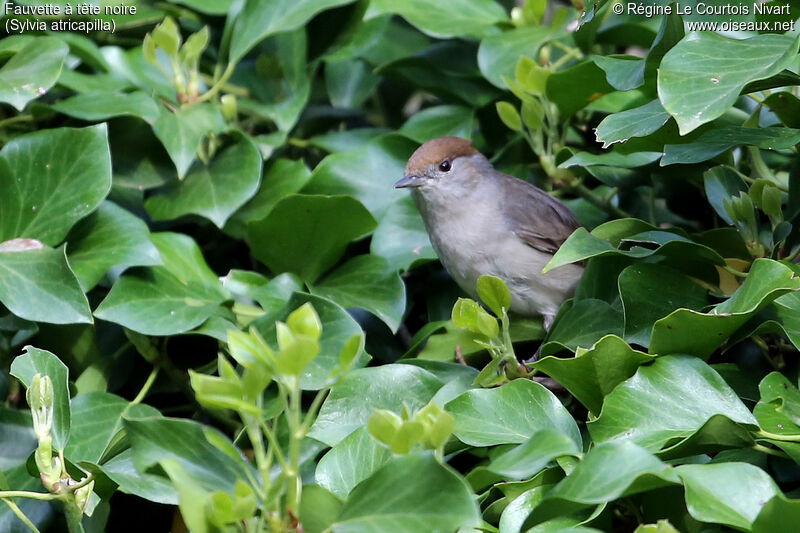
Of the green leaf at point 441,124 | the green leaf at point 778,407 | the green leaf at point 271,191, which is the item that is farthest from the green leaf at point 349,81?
the green leaf at point 778,407

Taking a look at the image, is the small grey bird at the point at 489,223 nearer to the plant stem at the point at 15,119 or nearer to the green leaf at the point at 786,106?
the green leaf at the point at 786,106

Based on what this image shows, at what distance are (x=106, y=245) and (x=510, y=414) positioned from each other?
46.3 inches

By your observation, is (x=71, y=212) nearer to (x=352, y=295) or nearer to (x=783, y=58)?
(x=352, y=295)

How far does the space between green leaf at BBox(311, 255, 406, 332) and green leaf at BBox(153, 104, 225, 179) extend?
50cm

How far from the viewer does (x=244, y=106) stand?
291 centimetres

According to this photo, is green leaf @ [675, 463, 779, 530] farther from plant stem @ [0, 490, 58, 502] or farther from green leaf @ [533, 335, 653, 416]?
plant stem @ [0, 490, 58, 502]

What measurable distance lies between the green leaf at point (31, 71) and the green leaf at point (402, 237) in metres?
0.96

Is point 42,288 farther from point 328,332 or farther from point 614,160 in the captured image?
point 614,160

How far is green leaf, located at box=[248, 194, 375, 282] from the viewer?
2.39 meters

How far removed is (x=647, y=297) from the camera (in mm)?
1873

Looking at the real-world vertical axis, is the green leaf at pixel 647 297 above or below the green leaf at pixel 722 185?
below

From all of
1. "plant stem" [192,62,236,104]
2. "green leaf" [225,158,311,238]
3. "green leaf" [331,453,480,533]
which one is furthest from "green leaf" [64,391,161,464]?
"plant stem" [192,62,236,104]

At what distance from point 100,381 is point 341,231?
28.7 inches

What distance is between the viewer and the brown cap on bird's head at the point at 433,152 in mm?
2816
